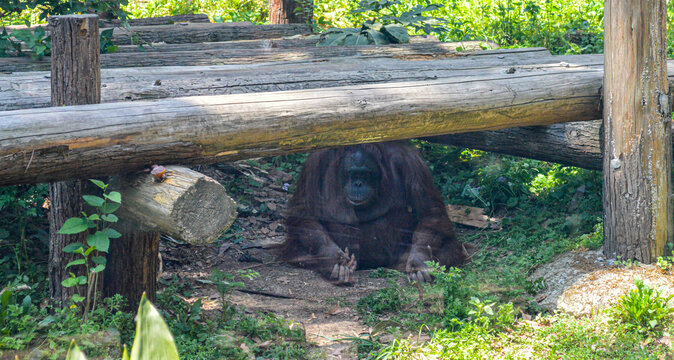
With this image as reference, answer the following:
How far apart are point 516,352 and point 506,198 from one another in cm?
252

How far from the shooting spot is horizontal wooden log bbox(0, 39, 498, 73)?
380 cm

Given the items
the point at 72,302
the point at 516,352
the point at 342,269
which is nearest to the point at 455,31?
the point at 342,269

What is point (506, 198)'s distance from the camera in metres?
5.16

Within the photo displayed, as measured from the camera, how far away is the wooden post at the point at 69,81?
2.65m

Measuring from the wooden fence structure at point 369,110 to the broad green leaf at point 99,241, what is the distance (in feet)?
0.75

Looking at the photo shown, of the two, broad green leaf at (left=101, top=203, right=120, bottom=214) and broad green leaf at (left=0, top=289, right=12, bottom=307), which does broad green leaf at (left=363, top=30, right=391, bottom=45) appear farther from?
broad green leaf at (left=0, top=289, right=12, bottom=307)

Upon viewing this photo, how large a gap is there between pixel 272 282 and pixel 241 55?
1461mm

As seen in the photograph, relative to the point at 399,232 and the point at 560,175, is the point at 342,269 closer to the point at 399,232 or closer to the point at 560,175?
the point at 399,232

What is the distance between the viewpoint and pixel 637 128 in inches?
136

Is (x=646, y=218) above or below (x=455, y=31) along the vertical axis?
below

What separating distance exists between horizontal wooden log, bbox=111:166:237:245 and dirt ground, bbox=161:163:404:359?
0.75 m

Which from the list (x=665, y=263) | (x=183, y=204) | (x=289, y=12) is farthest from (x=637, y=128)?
(x=289, y=12)

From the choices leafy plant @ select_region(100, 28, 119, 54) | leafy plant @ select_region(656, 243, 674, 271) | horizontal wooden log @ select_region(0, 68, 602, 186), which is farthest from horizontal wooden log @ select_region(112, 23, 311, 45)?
leafy plant @ select_region(656, 243, 674, 271)

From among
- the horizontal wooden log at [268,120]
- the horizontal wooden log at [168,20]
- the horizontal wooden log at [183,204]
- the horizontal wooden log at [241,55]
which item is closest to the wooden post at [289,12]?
the horizontal wooden log at [168,20]
